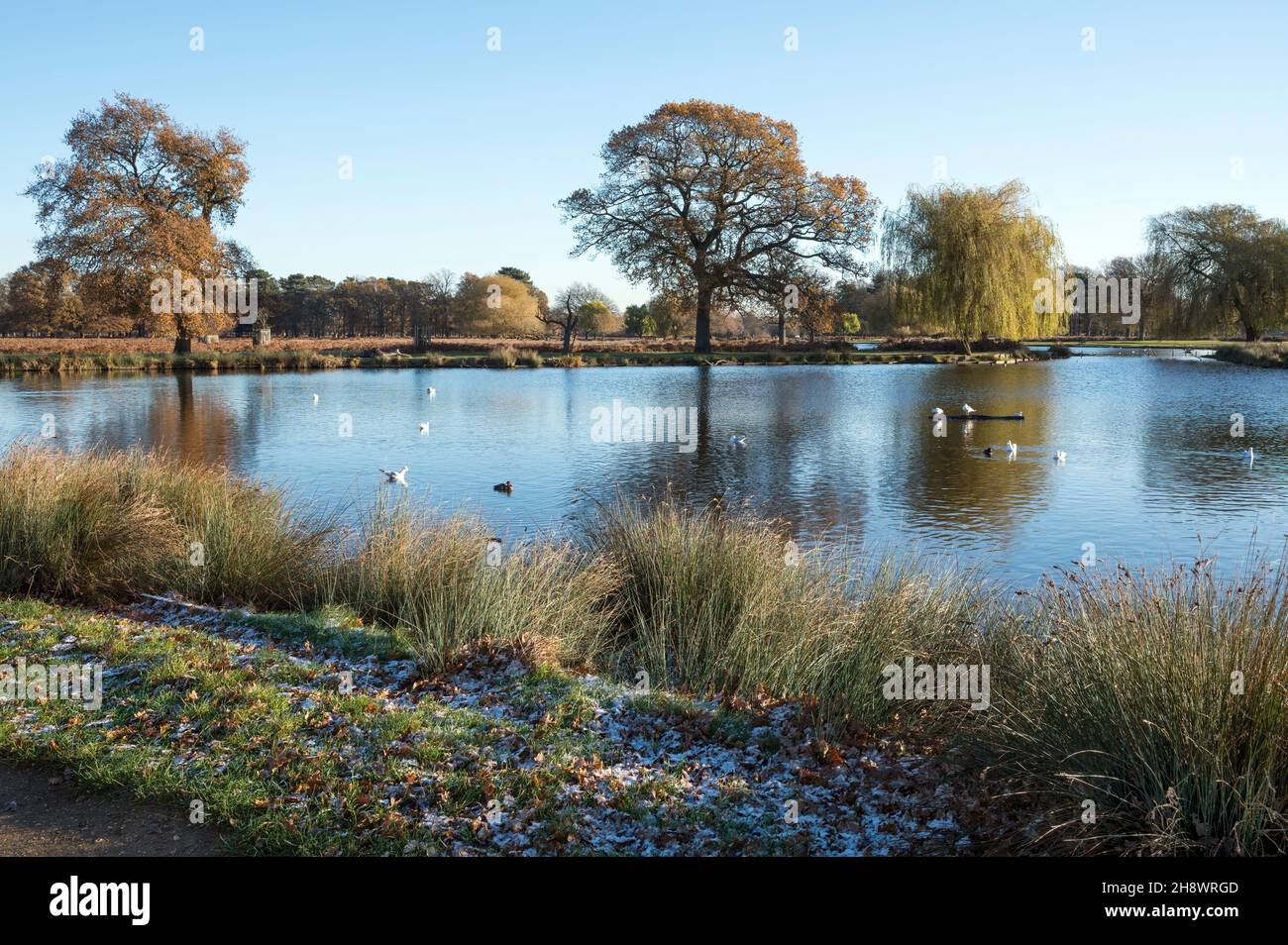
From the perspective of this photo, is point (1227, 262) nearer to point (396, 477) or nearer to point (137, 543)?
point (396, 477)

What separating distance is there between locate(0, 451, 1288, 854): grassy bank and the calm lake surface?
2.42 meters

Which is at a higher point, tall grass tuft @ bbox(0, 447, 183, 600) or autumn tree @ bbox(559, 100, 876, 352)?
autumn tree @ bbox(559, 100, 876, 352)

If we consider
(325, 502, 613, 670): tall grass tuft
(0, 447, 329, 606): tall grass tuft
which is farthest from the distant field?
(325, 502, 613, 670): tall grass tuft

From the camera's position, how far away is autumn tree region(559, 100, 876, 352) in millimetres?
52188

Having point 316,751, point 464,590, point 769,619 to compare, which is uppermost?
point 464,590

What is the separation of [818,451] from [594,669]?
1483cm

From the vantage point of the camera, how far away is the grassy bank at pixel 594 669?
432 centimetres

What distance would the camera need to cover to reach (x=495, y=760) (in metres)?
5.26

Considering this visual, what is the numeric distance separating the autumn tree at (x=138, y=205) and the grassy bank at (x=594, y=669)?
129 feet

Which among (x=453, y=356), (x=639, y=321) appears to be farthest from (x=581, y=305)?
(x=453, y=356)

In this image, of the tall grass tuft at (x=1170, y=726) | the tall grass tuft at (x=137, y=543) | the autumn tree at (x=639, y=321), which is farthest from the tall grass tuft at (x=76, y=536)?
the autumn tree at (x=639, y=321)

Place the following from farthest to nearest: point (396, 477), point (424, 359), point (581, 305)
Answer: point (581, 305), point (424, 359), point (396, 477)

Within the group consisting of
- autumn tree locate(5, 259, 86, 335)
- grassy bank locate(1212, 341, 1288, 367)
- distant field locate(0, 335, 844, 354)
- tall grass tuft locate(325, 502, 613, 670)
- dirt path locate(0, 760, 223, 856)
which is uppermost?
autumn tree locate(5, 259, 86, 335)

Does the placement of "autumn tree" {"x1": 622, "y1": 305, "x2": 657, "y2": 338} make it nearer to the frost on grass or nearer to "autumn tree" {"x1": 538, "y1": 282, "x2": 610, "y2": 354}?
"autumn tree" {"x1": 538, "y1": 282, "x2": 610, "y2": 354}
